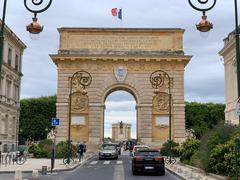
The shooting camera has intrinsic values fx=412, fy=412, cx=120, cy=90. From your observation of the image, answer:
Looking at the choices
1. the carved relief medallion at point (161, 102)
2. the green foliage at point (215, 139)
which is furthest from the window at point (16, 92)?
the green foliage at point (215, 139)

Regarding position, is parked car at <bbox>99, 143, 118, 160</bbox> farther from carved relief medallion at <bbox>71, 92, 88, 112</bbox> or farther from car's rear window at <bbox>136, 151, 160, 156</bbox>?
car's rear window at <bbox>136, 151, 160, 156</bbox>

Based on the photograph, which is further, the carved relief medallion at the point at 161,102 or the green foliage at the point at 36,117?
the green foliage at the point at 36,117

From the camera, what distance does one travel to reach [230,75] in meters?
49.4

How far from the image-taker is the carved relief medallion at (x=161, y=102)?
146ft

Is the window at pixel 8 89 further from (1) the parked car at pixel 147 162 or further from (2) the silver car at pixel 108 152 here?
(1) the parked car at pixel 147 162

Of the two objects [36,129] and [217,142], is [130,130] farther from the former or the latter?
[217,142]

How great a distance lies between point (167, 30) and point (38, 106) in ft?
88.4

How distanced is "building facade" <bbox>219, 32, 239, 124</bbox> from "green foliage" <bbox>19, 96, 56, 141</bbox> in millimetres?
26629

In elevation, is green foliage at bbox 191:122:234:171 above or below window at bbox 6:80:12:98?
below

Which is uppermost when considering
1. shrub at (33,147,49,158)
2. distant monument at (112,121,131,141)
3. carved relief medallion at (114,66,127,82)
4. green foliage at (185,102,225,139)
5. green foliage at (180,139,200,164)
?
carved relief medallion at (114,66,127,82)

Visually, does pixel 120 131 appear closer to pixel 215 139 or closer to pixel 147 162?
pixel 147 162

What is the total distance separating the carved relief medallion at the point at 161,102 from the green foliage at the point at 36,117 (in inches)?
905

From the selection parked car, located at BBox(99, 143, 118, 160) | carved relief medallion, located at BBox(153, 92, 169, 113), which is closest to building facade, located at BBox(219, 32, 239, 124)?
carved relief medallion, located at BBox(153, 92, 169, 113)

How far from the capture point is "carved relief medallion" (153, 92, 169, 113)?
44500 millimetres
